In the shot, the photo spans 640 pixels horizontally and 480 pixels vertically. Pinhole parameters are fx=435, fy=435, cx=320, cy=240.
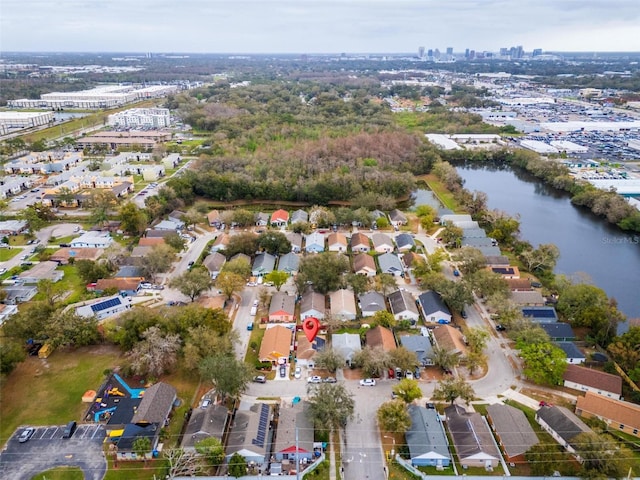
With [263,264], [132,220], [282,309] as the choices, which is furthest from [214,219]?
[282,309]

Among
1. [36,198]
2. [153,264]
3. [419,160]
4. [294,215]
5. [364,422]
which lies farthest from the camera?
[419,160]

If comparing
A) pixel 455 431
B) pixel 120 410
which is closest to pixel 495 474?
pixel 455 431

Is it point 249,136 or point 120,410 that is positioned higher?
point 249,136

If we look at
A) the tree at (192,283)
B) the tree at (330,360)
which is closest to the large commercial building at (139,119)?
the tree at (192,283)

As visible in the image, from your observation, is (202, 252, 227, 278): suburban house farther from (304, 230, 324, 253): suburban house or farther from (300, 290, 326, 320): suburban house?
(300, 290, 326, 320): suburban house

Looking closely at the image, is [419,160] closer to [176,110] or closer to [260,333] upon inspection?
[260,333]

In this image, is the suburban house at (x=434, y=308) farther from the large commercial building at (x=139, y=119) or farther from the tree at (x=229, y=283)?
A: the large commercial building at (x=139, y=119)

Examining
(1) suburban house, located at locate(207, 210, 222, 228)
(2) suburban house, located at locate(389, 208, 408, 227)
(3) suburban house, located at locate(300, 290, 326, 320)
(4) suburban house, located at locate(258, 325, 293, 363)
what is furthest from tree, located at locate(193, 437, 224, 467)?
(2) suburban house, located at locate(389, 208, 408, 227)
